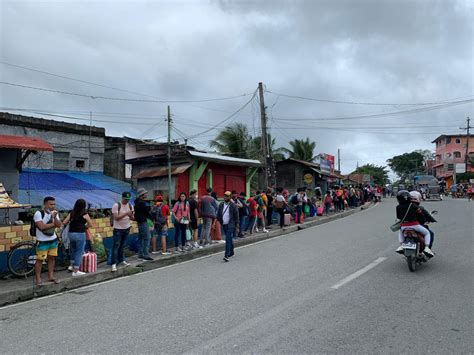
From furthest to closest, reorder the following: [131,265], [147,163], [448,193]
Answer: [448,193], [147,163], [131,265]

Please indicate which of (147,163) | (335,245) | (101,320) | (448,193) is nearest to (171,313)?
(101,320)

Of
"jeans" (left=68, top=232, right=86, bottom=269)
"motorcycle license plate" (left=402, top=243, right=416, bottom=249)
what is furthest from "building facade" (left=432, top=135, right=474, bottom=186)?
"jeans" (left=68, top=232, right=86, bottom=269)

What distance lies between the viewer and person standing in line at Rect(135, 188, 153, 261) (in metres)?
9.30

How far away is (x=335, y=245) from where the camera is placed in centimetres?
1128

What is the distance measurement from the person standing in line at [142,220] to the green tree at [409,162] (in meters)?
89.8

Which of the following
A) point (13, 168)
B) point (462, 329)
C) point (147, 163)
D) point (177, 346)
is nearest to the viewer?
point (177, 346)

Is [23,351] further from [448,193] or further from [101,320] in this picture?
[448,193]

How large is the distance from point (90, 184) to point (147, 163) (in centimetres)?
357

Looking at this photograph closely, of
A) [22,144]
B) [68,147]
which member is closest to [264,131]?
[68,147]

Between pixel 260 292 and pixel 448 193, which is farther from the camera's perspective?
pixel 448 193

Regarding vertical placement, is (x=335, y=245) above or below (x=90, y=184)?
below

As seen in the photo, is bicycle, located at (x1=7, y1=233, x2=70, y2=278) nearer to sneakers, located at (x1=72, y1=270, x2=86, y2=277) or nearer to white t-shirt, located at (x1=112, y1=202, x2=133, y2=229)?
sneakers, located at (x1=72, y1=270, x2=86, y2=277)

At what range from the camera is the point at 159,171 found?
20906mm

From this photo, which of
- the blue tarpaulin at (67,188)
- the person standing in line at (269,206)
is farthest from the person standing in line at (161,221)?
the blue tarpaulin at (67,188)
